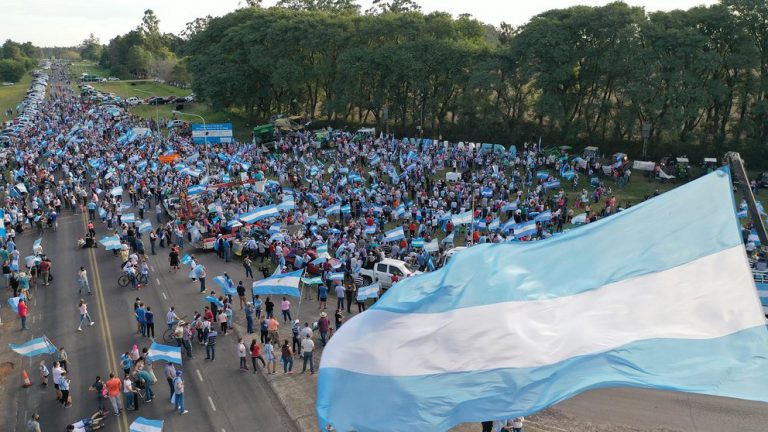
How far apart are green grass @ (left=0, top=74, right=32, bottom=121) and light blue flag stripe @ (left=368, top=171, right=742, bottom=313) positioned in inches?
4462

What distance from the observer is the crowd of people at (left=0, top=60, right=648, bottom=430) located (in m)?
22.3

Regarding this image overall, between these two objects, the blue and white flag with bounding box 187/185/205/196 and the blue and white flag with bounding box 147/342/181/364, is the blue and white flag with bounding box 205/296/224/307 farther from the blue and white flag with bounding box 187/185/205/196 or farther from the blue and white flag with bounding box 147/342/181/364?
the blue and white flag with bounding box 187/185/205/196

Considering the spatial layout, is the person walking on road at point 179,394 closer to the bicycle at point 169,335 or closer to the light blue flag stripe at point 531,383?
the bicycle at point 169,335

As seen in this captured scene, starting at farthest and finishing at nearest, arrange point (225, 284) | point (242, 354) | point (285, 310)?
point (225, 284)
point (285, 310)
point (242, 354)

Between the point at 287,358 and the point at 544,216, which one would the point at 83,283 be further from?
the point at 544,216

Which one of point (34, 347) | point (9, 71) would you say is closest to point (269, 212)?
point (34, 347)

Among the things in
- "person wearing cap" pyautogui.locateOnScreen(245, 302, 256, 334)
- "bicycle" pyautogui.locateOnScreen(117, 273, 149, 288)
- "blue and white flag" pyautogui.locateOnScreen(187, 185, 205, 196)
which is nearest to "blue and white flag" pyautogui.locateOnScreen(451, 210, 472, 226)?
"person wearing cap" pyautogui.locateOnScreen(245, 302, 256, 334)

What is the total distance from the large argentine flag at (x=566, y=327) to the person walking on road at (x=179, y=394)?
8.98 meters

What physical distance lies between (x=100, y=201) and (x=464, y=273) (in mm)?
38718

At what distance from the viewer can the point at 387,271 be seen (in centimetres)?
2658

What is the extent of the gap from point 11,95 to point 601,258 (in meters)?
150

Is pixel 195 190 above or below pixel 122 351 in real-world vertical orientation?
above

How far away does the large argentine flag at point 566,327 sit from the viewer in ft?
25.4

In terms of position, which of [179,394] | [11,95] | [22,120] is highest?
[11,95]
